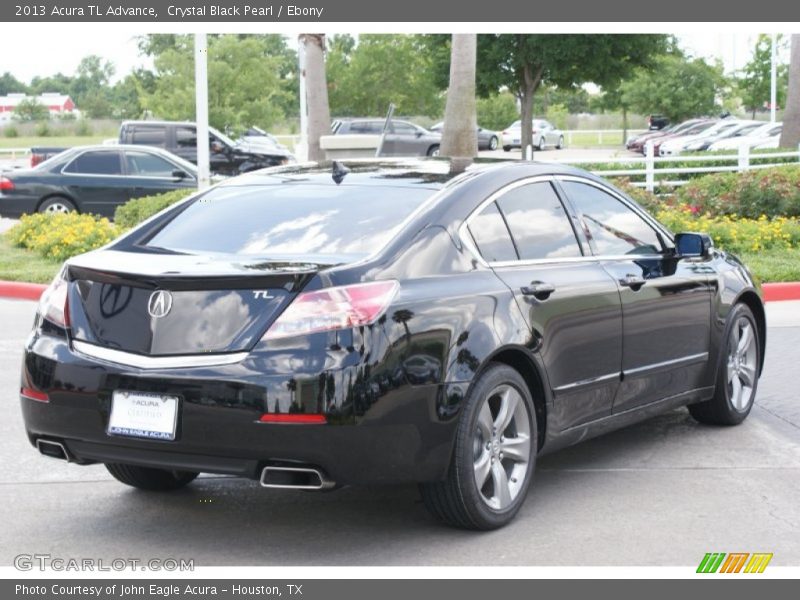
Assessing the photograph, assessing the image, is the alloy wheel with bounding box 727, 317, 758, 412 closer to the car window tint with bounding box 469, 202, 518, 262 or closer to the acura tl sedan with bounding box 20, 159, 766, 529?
the acura tl sedan with bounding box 20, 159, 766, 529

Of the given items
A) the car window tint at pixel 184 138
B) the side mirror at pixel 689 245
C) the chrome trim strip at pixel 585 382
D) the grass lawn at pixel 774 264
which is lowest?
the grass lawn at pixel 774 264

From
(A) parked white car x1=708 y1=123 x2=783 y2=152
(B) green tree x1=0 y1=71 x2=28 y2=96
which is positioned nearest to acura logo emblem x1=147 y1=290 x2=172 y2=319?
(A) parked white car x1=708 y1=123 x2=783 y2=152

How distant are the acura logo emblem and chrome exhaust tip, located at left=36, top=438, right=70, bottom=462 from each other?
726 mm

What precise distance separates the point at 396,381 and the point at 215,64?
122 ft

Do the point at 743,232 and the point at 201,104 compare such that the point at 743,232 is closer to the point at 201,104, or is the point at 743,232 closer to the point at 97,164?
the point at 201,104

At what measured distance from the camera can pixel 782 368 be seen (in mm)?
9914

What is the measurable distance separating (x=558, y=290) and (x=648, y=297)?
89cm

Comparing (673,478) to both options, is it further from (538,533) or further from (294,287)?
(294,287)

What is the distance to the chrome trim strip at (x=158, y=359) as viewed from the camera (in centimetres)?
516

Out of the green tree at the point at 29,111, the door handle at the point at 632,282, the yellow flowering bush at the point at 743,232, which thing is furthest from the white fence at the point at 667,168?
the green tree at the point at 29,111

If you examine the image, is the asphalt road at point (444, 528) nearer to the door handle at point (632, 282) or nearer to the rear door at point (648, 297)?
the rear door at point (648, 297)

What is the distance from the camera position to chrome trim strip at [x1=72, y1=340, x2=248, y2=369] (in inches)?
203

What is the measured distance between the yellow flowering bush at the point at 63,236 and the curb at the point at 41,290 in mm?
1638

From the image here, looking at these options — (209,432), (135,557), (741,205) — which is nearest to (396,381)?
(209,432)
